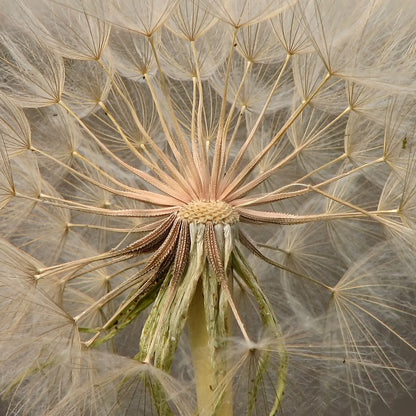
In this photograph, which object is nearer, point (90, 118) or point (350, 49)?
point (350, 49)

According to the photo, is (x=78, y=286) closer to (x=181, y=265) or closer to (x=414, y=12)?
(x=181, y=265)

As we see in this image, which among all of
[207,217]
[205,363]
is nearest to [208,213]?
[207,217]

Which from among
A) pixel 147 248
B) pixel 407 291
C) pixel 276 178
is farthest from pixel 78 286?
pixel 407 291

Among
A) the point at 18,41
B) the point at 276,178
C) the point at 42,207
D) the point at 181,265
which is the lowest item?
the point at 181,265

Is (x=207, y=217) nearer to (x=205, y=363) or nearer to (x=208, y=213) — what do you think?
(x=208, y=213)

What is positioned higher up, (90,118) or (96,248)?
(90,118)

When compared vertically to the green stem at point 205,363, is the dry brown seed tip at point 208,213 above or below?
above

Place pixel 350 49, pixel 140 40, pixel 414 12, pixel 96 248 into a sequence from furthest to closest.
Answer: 1. pixel 96 248
2. pixel 140 40
3. pixel 414 12
4. pixel 350 49

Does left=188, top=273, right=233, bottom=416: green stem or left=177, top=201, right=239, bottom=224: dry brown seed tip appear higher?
left=177, top=201, right=239, bottom=224: dry brown seed tip
